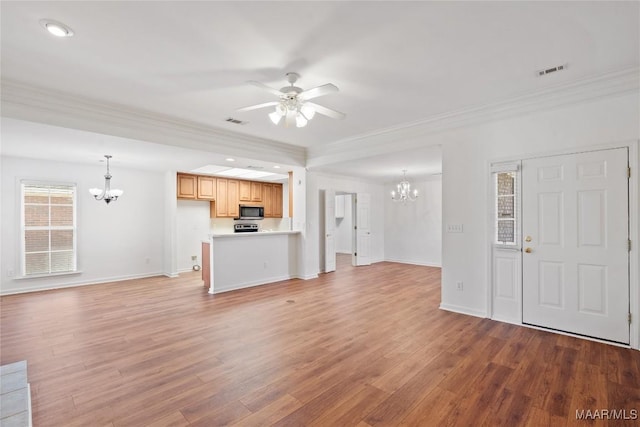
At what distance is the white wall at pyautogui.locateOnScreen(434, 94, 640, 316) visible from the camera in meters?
3.14

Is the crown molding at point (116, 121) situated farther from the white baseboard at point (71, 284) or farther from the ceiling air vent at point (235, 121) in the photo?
the white baseboard at point (71, 284)

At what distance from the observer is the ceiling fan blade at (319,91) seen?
8.71ft

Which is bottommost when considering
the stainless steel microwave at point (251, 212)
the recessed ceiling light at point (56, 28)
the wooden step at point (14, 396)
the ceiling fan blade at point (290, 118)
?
the wooden step at point (14, 396)

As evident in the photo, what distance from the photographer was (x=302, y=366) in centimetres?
268

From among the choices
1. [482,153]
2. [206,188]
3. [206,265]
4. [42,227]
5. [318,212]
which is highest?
[482,153]

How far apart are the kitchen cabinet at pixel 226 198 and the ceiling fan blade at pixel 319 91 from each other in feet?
18.3

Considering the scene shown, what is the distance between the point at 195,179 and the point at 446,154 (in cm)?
582

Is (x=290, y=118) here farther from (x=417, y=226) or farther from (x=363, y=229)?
(x=417, y=226)

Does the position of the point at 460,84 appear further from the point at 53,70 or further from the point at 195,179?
the point at 195,179

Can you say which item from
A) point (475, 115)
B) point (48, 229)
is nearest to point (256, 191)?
point (48, 229)

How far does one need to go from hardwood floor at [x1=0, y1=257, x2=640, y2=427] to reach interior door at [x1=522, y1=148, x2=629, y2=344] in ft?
0.94

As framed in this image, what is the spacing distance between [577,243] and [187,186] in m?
7.30

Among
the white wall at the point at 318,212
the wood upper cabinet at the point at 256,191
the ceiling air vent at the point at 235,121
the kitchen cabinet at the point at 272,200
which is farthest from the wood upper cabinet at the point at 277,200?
the ceiling air vent at the point at 235,121

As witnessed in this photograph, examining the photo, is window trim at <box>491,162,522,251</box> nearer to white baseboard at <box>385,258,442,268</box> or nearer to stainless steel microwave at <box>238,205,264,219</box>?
white baseboard at <box>385,258,442,268</box>
